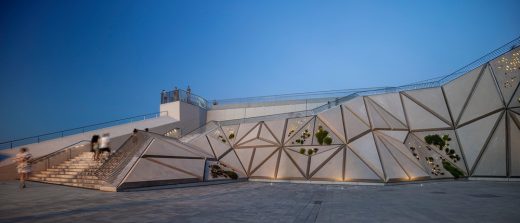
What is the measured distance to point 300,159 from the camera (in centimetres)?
2333

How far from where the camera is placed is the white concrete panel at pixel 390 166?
1991 cm

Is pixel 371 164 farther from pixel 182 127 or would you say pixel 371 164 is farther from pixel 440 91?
pixel 182 127

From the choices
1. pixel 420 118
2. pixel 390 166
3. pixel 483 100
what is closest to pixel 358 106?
pixel 420 118

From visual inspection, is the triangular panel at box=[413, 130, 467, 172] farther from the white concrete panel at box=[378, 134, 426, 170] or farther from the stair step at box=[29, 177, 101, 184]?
the stair step at box=[29, 177, 101, 184]

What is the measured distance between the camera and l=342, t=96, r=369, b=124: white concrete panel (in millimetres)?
24122

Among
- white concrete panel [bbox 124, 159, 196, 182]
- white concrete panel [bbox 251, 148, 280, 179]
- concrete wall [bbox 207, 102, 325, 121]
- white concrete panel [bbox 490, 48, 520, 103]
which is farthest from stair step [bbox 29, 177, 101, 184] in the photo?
white concrete panel [bbox 490, 48, 520, 103]

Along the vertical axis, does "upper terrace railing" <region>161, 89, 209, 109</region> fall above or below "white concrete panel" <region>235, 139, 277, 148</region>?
above

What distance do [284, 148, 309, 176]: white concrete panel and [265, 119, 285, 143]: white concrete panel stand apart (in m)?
1.72

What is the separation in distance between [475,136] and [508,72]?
5.24 m

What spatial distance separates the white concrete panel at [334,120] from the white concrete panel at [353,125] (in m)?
0.43

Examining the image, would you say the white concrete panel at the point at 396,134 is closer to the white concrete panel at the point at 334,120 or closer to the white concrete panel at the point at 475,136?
the white concrete panel at the point at 334,120

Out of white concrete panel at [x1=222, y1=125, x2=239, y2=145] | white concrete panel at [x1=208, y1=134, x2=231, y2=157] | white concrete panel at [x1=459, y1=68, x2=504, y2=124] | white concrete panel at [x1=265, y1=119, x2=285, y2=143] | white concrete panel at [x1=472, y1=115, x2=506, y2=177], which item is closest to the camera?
white concrete panel at [x1=472, y1=115, x2=506, y2=177]

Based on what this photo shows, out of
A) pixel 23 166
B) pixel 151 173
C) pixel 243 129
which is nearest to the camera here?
pixel 23 166

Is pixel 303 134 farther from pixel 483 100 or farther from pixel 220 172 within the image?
pixel 483 100
